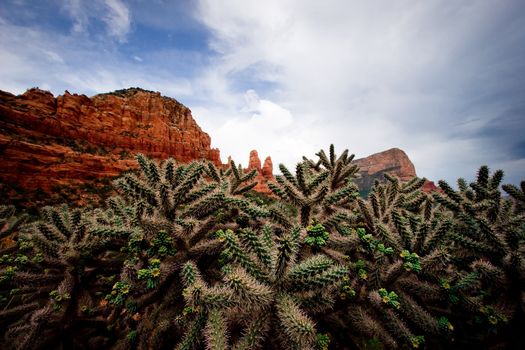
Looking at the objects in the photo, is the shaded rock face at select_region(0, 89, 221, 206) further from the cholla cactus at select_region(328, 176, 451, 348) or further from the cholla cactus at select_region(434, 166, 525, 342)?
the cholla cactus at select_region(434, 166, 525, 342)

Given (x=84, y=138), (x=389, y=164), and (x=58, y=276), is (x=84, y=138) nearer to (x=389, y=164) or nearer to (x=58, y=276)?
(x=58, y=276)

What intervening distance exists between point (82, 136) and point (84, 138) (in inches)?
22.0

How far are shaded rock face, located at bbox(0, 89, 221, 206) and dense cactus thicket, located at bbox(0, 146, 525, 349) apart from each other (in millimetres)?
15012

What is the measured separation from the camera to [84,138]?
44625mm

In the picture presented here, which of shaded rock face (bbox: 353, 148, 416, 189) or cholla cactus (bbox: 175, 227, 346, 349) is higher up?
shaded rock face (bbox: 353, 148, 416, 189)

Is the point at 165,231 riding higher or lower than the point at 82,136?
lower

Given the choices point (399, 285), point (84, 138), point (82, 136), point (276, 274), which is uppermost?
point (82, 136)

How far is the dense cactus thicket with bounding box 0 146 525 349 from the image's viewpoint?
216 centimetres

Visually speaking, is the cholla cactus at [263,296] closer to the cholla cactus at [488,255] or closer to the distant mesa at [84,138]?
the cholla cactus at [488,255]

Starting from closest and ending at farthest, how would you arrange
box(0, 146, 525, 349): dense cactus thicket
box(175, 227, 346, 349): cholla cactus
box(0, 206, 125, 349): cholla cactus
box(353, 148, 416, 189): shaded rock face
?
box(175, 227, 346, 349): cholla cactus < box(0, 146, 525, 349): dense cactus thicket < box(0, 206, 125, 349): cholla cactus < box(353, 148, 416, 189): shaded rock face

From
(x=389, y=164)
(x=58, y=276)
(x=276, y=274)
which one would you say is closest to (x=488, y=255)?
(x=276, y=274)

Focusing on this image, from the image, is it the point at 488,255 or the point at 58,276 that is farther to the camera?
the point at 58,276

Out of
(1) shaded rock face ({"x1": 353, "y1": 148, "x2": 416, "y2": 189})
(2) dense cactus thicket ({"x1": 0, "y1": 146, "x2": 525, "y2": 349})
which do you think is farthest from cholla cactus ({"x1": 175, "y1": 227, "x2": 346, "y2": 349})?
(1) shaded rock face ({"x1": 353, "y1": 148, "x2": 416, "y2": 189})

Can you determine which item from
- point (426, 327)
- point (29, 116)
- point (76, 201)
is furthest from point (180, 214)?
point (29, 116)
